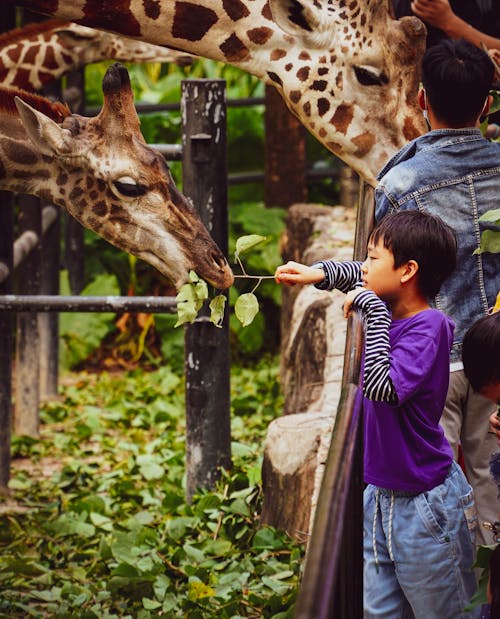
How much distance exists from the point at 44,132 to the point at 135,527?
176cm

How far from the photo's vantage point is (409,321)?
244cm

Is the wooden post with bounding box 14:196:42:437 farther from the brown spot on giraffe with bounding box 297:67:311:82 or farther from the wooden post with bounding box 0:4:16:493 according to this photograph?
the brown spot on giraffe with bounding box 297:67:311:82

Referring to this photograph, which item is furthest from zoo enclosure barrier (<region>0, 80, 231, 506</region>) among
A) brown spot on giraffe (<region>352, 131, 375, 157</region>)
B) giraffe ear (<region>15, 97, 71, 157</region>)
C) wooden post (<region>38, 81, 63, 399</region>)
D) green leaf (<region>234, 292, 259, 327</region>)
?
green leaf (<region>234, 292, 259, 327</region>)

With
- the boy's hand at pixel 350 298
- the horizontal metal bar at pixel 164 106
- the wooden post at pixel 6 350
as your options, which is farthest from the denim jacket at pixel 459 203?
the horizontal metal bar at pixel 164 106

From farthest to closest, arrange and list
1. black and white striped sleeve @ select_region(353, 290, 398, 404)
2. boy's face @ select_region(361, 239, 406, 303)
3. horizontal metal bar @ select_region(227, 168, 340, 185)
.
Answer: horizontal metal bar @ select_region(227, 168, 340, 185) → boy's face @ select_region(361, 239, 406, 303) → black and white striped sleeve @ select_region(353, 290, 398, 404)

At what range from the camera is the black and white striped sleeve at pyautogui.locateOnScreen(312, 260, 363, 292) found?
2.60m

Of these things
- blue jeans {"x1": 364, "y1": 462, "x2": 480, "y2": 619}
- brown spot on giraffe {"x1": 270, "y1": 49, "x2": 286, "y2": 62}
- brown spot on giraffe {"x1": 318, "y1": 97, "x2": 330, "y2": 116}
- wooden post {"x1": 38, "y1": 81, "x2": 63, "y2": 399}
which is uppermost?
brown spot on giraffe {"x1": 270, "y1": 49, "x2": 286, "y2": 62}

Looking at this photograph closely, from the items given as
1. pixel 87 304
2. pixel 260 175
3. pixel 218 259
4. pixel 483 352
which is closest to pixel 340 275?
pixel 483 352

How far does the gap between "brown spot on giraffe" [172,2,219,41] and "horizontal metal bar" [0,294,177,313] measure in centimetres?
111

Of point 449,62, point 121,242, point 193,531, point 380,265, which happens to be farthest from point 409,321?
point 193,531

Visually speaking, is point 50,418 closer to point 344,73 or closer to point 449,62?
point 344,73

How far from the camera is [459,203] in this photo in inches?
111

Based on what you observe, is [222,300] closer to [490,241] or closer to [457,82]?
[490,241]

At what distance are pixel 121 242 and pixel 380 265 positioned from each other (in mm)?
1325
